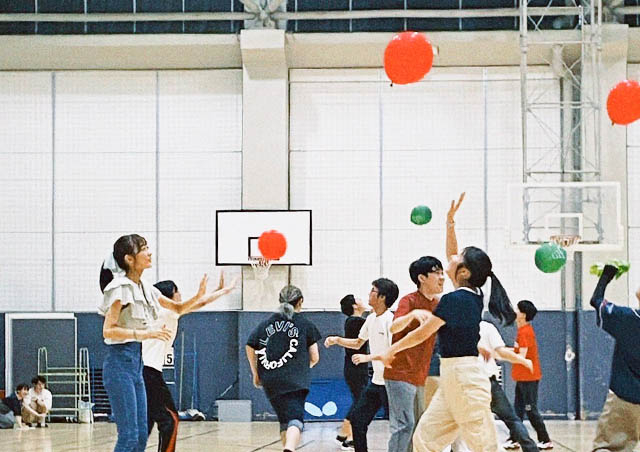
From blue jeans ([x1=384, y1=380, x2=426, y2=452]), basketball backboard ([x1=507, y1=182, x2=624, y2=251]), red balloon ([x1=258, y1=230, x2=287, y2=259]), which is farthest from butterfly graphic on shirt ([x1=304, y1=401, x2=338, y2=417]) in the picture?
blue jeans ([x1=384, y1=380, x2=426, y2=452])

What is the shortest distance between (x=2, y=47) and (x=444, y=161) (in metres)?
7.38

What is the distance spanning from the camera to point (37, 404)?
15.7 m

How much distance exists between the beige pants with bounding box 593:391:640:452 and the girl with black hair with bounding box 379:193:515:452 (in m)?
1.06

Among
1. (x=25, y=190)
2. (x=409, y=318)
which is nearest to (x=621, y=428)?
(x=409, y=318)

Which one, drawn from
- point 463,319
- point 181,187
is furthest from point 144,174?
point 463,319

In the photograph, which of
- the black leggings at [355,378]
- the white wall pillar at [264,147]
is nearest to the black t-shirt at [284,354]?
the black leggings at [355,378]

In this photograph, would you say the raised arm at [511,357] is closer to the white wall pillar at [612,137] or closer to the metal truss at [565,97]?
the metal truss at [565,97]

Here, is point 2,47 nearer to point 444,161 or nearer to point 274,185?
point 274,185

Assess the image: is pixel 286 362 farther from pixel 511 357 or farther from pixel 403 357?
pixel 511 357

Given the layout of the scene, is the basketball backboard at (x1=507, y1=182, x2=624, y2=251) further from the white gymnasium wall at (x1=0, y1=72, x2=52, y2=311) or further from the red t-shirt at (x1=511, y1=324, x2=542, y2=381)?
the white gymnasium wall at (x1=0, y1=72, x2=52, y2=311)

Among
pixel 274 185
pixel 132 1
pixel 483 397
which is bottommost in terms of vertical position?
pixel 483 397

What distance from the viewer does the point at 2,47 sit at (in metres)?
16.7

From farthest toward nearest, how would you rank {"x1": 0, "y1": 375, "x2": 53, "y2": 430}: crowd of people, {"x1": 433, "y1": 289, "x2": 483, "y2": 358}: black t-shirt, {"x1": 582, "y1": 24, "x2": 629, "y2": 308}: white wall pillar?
{"x1": 582, "y1": 24, "x2": 629, "y2": 308}: white wall pillar
{"x1": 0, "y1": 375, "x2": 53, "y2": 430}: crowd of people
{"x1": 433, "y1": 289, "x2": 483, "y2": 358}: black t-shirt

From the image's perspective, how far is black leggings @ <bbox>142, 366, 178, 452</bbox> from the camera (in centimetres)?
845
